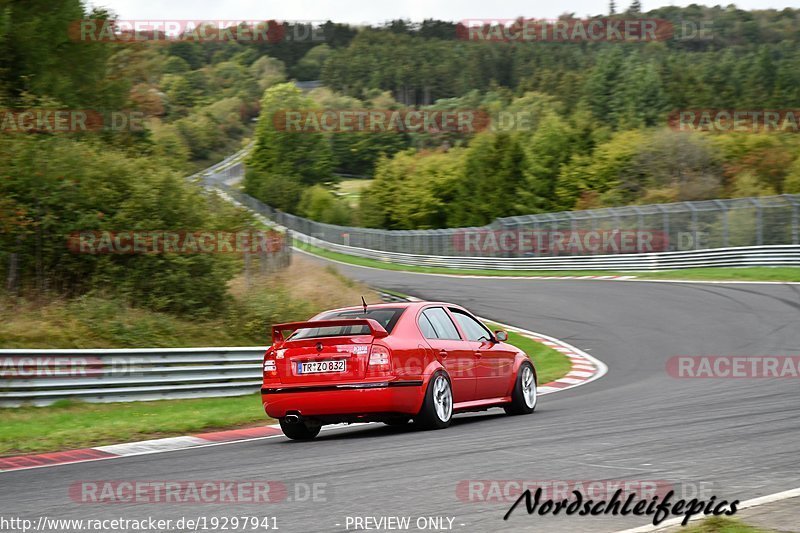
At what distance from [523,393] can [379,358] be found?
8.78 feet

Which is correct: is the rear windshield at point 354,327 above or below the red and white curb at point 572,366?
above

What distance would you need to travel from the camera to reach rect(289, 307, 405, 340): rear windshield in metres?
10.1

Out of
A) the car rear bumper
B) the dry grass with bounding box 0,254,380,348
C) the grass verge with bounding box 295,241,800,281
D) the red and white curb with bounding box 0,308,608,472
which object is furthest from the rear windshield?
the grass verge with bounding box 295,241,800,281

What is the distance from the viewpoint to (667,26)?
5856 inches

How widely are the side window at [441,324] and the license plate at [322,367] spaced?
128 cm

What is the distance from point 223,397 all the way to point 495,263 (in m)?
34.6

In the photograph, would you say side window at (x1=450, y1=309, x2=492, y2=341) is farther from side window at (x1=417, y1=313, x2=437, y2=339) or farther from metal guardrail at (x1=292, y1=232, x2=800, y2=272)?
metal guardrail at (x1=292, y1=232, x2=800, y2=272)

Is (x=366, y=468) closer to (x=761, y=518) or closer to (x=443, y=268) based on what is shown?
(x=761, y=518)

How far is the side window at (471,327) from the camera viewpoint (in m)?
11.4

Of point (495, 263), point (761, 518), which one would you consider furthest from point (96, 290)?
point (495, 263)

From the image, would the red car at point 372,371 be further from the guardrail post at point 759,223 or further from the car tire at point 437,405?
the guardrail post at point 759,223

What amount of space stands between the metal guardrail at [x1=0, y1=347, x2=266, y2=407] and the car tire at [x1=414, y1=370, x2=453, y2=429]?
625 centimetres

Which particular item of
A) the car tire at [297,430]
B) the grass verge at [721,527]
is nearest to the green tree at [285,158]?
the car tire at [297,430]

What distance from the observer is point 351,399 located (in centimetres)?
974
